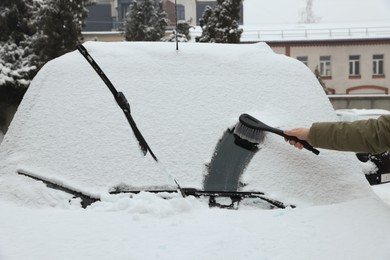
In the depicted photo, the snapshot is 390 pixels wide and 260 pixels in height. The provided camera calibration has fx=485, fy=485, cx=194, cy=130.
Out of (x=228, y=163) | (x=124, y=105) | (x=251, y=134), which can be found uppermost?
(x=124, y=105)

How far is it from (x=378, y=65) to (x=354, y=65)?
4.58 ft

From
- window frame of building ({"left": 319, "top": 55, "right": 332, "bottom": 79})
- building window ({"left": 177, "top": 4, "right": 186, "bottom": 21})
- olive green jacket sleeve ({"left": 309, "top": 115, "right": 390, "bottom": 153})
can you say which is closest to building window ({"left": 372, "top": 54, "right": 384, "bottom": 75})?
window frame of building ({"left": 319, "top": 55, "right": 332, "bottom": 79})

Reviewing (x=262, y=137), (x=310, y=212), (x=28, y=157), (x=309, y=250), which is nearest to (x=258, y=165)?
(x=262, y=137)

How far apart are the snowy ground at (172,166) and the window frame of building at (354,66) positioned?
26.9m

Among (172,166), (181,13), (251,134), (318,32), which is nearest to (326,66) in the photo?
(318,32)

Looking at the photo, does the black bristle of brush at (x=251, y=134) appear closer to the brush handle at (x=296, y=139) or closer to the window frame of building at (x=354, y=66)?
the brush handle at (x=296, y=139)

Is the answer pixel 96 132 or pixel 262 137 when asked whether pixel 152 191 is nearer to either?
pixel 96 132

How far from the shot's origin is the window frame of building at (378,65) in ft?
93.1

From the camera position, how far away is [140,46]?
10.2 feet

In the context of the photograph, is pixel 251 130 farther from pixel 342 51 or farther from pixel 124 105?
pixel 342 51

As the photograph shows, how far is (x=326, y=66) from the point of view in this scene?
28.6 metres

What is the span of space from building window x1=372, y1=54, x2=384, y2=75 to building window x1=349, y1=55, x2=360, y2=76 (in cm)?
89

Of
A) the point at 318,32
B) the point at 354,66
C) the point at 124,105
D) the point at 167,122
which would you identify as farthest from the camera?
the point at 318,32

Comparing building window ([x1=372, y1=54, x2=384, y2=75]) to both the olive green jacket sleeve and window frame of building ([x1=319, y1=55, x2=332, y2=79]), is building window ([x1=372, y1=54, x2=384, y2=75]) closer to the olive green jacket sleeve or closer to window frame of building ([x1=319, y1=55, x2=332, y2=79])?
window frame of building ([x1=319, y1=55, x2=332, y2=79])
